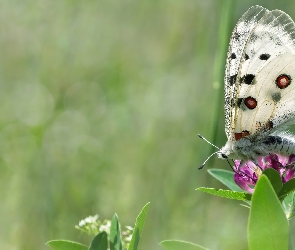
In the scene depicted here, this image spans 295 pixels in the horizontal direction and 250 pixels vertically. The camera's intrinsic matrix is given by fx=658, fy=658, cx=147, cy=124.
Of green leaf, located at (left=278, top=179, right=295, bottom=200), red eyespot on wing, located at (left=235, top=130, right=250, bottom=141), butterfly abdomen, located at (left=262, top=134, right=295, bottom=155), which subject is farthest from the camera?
red eyespot on wing, located at (left=235, top=130, right=250, bottom=141)

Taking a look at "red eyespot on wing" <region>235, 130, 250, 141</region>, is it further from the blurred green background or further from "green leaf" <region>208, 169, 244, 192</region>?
the blurred green background

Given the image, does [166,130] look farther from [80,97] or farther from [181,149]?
[80,97]

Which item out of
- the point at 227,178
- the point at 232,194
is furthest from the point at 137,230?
the point at 227,178

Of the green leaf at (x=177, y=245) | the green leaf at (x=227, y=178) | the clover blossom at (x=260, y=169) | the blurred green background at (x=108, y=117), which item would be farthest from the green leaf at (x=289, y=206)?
the blurred green background at (x=108, y=117)

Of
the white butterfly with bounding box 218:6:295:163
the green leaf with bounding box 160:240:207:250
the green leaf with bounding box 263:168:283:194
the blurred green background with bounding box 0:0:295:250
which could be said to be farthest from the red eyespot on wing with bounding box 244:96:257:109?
the green leaf with bounding box 160:240:207:250

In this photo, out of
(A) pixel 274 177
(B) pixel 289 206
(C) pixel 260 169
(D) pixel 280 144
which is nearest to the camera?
(A) pixel 274 177

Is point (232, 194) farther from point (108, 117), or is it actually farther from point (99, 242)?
point (108, 117)

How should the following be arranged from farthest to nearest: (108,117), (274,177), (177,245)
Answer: (108,117) < (274,177) < (177,245)
